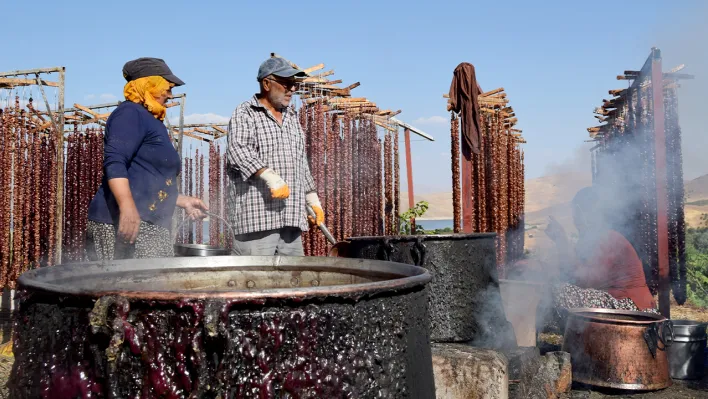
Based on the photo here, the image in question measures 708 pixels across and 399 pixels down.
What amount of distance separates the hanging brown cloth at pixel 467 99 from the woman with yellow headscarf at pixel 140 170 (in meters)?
3.37

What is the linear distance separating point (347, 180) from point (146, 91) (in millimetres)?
5120

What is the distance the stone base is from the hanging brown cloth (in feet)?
9.49

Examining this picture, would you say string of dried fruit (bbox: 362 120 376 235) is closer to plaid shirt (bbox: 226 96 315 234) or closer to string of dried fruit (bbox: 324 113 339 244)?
string of dried fruit (bbox: 324 113 339 244)

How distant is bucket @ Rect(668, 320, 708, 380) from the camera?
191 inches

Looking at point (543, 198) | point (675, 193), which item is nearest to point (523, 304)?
point (675, 193)

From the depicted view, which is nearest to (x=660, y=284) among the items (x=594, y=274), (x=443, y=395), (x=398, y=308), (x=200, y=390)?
(x=594, y=274)

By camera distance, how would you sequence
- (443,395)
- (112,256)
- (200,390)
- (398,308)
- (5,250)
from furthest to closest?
(5,250), (443,395), (112,256), (398,308), (200,390)

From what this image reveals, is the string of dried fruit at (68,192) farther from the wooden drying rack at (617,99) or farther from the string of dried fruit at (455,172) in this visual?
the wooden drying rack at (617,99)

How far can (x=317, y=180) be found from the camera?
8039mm

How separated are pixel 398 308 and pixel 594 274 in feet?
17.0

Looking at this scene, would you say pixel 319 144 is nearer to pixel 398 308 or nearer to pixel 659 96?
pixel 659 96

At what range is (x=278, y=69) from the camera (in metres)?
3.81

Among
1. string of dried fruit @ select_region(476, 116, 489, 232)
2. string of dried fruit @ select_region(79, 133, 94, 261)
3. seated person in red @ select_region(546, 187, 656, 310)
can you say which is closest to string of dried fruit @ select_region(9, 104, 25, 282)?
string of dried fruit @ select_region(79, 133, 94, 261)

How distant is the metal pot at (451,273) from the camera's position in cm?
386
